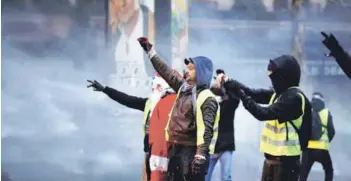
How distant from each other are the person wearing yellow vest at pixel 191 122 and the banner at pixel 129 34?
11.3 feet

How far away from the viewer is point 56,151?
374 inches

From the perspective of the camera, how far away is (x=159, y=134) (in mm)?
6500

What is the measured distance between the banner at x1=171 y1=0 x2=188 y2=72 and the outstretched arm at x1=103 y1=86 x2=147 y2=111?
2494mm

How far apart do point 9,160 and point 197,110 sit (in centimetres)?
406

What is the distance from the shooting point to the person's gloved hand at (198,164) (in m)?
5.79

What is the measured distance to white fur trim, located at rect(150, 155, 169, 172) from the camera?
643 centimetres

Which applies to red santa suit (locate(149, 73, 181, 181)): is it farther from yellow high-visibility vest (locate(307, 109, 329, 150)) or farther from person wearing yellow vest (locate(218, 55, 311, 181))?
yellow high-visibility vest (locate(307, 109, 329, 150))

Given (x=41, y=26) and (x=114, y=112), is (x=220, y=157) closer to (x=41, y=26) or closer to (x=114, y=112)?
(x=114, y=112)

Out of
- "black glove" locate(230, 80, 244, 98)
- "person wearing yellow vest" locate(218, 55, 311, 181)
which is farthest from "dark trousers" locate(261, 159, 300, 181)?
"black glove" locate(230, 80, 244, 98)

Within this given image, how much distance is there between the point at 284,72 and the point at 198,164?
885 millimetres

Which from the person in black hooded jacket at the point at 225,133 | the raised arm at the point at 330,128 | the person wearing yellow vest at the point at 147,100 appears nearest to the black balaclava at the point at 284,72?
the person wearing yellow vest at the point at 147,100

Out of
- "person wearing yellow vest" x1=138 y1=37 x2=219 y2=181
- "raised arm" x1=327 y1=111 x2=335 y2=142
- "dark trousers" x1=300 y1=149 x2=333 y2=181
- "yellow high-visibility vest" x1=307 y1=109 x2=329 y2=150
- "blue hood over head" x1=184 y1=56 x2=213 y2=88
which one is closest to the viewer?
"person wearing yellow vest" x1=138 y1=37 x2=219 y2=181

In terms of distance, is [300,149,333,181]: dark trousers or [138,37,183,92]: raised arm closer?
[138,37,183,92]: raised arm

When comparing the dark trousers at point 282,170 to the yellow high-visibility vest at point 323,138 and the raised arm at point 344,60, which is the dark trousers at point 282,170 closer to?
the raised arm at point 344,60
